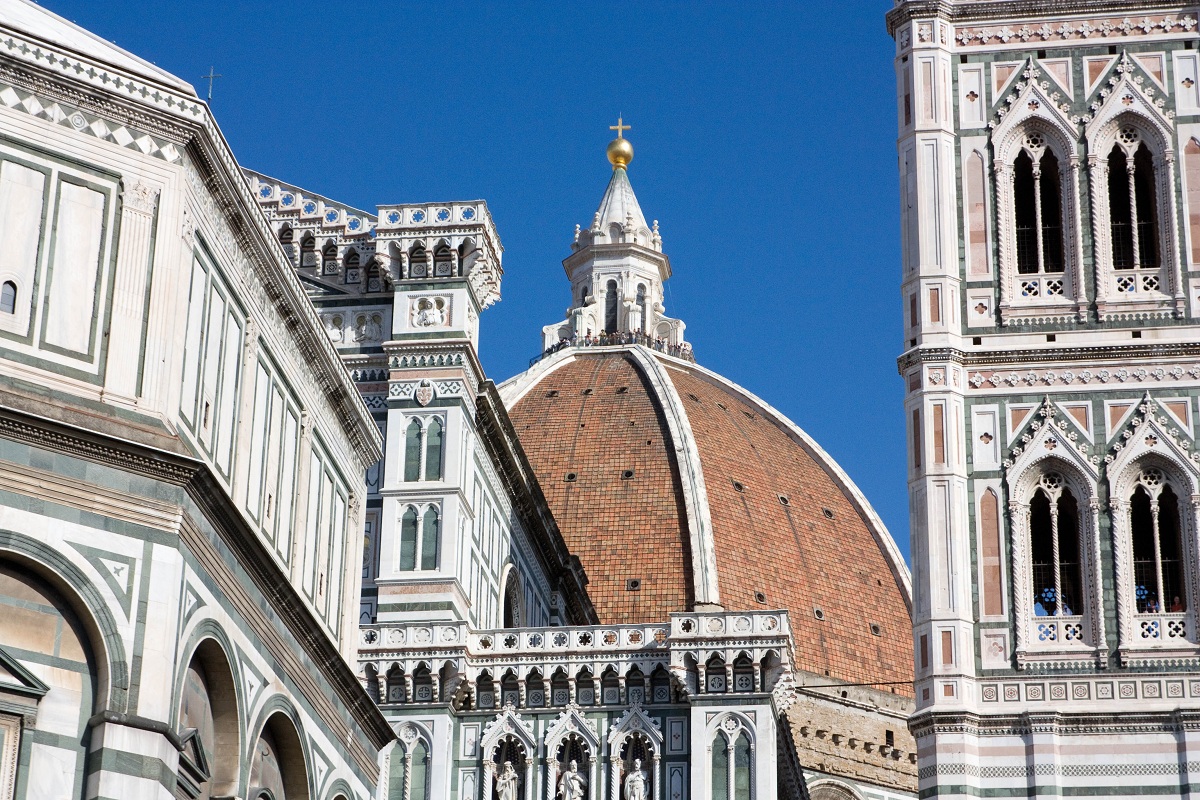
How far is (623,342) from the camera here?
86.7 meters

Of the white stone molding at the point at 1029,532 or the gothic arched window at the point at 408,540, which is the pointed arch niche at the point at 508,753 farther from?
the white stone molding at the point at 1029,532

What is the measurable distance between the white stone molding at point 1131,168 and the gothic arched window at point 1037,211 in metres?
0.61

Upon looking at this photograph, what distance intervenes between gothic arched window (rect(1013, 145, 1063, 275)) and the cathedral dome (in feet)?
124

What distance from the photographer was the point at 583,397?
81562 mm

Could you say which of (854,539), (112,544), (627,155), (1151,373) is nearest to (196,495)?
(112,544)

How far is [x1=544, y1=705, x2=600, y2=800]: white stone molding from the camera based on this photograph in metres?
34.2

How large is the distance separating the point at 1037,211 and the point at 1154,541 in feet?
17.7

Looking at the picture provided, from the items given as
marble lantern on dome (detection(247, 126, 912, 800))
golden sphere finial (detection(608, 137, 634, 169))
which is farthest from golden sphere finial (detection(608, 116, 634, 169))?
marble lantern on dome (detection(247, 126, 912, 800))

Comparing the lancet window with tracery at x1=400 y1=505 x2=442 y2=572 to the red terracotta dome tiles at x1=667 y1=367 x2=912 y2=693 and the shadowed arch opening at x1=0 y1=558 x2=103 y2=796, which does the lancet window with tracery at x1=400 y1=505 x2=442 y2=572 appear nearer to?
the shadowed arch opening at x1=0 y1=558 x2=103 y2=796

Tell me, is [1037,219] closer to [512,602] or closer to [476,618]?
[476,618]

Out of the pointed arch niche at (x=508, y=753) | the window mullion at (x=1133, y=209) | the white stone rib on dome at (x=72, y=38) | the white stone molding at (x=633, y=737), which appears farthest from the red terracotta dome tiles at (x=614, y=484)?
the white stone rib on dome at (x=72, y=38)

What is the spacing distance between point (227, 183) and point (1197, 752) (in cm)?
1769

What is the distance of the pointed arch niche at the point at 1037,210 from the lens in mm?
33031

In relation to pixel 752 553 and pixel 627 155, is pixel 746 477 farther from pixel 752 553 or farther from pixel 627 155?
pixel 627 155
